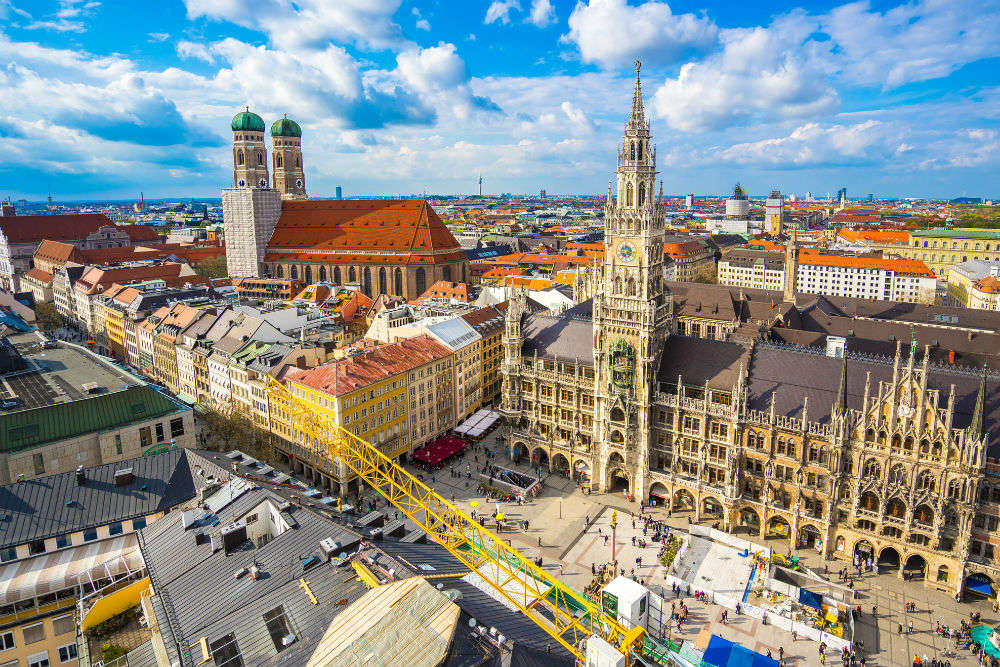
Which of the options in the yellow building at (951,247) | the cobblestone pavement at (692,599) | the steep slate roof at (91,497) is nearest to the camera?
the steep slate roof at (91,497)

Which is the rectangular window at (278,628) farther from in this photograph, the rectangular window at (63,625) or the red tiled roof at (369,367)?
the red tiled roof at (369,367)

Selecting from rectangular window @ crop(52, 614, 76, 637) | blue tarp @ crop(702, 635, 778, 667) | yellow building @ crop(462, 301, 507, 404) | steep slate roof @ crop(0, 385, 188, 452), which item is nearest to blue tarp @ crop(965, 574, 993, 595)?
blue tarp @ crop(702, 635, 778, 667)

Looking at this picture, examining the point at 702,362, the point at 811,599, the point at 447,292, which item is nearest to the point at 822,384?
the point at 702,362

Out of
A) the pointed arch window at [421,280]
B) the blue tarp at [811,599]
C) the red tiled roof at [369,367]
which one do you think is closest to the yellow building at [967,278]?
the blue tarp at [811,599]

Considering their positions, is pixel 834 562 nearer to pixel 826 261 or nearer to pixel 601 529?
pixel 601 529

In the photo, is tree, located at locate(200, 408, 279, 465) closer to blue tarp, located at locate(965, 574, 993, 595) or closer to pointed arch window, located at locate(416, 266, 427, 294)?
blue tarp, located at locate(965, 574, 993, 595)

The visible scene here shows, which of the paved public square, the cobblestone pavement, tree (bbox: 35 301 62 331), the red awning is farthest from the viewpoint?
tree (bbox: 35 301 62 331)

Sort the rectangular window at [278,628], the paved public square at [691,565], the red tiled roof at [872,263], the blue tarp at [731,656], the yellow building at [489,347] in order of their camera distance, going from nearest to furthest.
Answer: the rectangular window at [278,628] < the blue tarp at [731,656] < the paved public square at [691,565] < the yellow building at [489,347] < the red tiled roof at [872,263]
